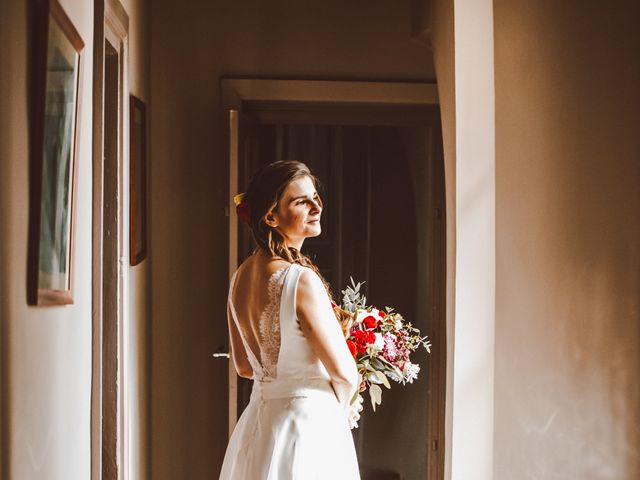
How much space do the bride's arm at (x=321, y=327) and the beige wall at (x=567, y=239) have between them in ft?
3.69

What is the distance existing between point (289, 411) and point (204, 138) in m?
2.02

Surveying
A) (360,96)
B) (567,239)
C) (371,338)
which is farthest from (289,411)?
(360,96)

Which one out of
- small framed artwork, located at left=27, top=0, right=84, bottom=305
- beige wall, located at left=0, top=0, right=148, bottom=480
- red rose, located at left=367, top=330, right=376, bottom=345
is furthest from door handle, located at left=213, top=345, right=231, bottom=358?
small framed artwork, located at left=27, top=0, right=84, bottom=305

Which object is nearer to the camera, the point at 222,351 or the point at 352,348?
the point at 352,348

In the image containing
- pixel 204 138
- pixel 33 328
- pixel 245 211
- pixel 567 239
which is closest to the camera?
pixel 33 328

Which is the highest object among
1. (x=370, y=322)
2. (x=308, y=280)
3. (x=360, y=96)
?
(x=360, y=96)

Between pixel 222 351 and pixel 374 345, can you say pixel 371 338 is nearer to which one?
pixel 374 345

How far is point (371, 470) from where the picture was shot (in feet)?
16.5

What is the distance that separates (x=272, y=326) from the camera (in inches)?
89.6

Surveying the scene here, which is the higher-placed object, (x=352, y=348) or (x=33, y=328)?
(x=33, y=328)

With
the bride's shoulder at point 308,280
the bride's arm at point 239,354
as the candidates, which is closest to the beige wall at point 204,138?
the bride's arm at point 239,354

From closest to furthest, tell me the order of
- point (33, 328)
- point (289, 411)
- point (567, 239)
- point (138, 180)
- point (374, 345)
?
point (33, 328)
point (289, 411)
point (374, 345)
point (567, 239)
point (138, 180)

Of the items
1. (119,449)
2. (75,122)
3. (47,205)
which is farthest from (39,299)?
(119,449)

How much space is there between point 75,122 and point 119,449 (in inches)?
59.6
